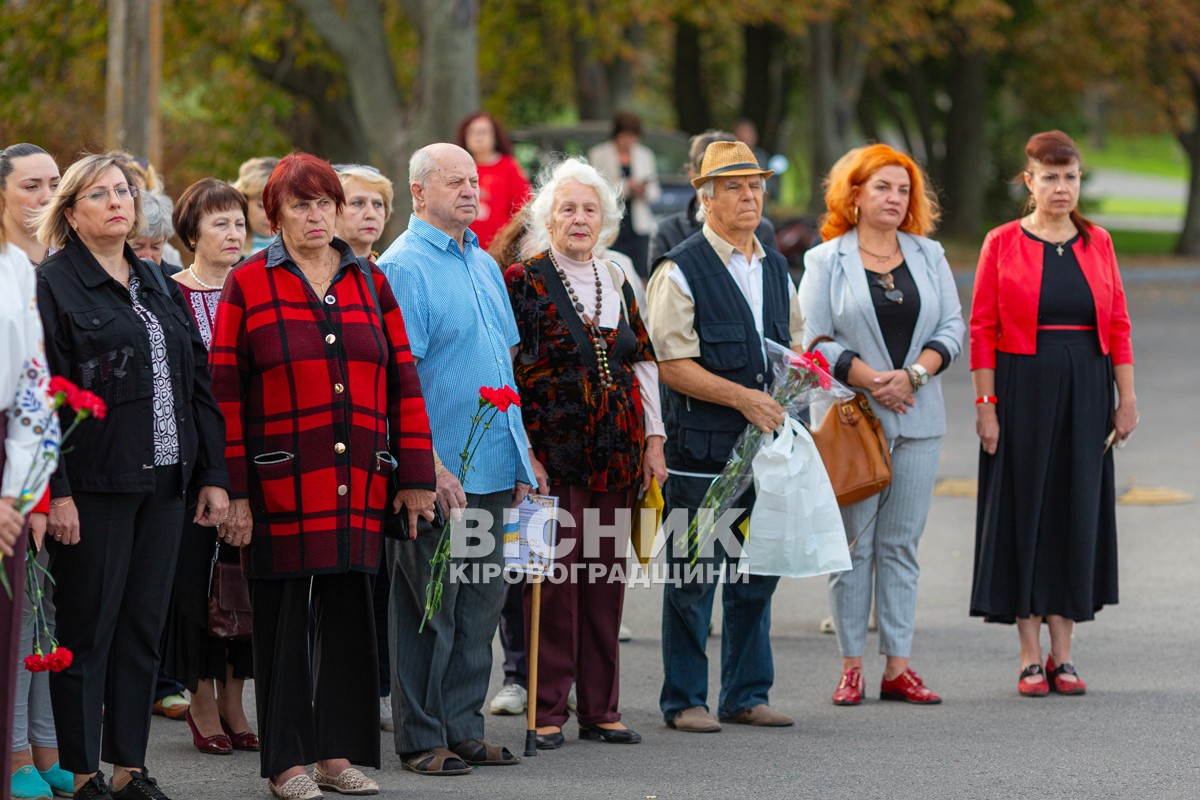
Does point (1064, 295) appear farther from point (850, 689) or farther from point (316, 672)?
point (316, 672)

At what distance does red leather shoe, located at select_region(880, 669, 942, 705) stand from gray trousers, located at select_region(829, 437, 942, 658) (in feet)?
0.31

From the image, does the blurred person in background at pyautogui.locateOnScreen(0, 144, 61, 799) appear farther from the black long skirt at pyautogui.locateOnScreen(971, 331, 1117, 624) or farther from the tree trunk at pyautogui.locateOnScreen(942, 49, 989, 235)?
the tree trunk at pyautogui.locateOnScreen(942, 49, 989, 235)

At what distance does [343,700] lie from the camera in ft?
18.1

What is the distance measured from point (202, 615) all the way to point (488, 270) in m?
1.61

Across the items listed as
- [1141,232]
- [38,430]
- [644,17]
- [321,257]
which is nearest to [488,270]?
[321,257]

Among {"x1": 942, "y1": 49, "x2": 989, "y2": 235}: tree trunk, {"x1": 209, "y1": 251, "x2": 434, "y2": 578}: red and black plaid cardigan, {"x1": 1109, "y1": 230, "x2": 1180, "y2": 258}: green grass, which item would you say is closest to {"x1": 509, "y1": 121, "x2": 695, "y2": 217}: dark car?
{"x1": 942, "y1": 49, "x2": 989, "y2": 235}: tree trunk

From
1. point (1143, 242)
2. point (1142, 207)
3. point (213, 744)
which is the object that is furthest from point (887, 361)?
point (1142, 207)

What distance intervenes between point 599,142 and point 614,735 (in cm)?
1811

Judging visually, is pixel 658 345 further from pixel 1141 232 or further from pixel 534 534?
pixel 1141 232

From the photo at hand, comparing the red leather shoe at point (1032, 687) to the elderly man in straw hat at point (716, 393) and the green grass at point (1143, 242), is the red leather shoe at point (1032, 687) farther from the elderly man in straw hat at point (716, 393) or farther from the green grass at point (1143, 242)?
the green grass at point (1143, 242)

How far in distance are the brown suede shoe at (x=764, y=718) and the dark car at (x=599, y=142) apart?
1490 cm

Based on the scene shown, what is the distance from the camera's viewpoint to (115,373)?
5.06 meters

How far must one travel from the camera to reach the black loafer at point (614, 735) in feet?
20.5

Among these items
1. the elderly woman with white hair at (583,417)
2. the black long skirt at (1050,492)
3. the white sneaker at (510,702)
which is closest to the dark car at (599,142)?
the black long skirt at (1050,492)
